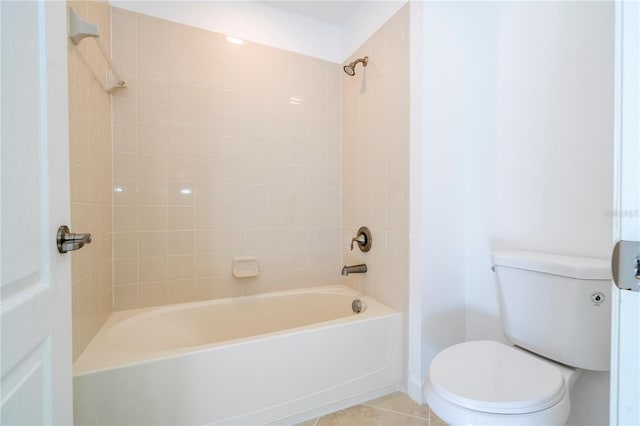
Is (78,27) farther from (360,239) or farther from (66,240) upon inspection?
(360,239)

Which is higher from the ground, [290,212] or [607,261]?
[290,212]

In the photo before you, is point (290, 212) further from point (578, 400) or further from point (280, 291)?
point (578, 400)

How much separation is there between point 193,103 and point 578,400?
253 cm

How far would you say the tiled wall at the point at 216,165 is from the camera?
1656mm

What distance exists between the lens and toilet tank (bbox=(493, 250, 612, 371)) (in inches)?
38.2

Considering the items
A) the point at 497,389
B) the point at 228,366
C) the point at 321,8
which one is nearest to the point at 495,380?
the point at 497,389

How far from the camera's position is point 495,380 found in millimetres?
922

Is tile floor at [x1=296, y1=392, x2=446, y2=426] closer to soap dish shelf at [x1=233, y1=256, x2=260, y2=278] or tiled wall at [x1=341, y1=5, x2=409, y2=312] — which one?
tiled wall at [x1=341, y1=5, x2=409, y2=312]

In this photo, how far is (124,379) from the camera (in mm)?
1070

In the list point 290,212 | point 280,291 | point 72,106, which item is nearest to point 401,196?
point 290,212

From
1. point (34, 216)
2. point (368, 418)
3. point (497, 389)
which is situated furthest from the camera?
point (368, 418)

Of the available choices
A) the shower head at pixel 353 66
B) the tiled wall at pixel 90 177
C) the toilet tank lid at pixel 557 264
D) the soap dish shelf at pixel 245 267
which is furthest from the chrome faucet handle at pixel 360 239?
the tiled wall at pixel 90 177

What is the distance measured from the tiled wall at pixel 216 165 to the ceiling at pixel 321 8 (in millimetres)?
307

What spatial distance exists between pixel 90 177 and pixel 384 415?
1856 mm
